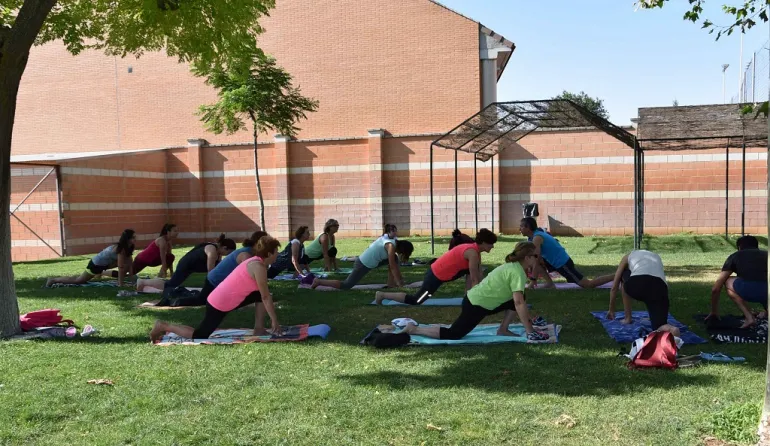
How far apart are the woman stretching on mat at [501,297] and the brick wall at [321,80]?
62.0ft

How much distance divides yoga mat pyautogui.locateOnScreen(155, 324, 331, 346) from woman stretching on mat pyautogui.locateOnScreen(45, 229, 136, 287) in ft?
15.3

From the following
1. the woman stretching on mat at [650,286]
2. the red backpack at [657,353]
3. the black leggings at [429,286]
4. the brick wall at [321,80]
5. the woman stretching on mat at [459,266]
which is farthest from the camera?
the brick wall at [321,80]

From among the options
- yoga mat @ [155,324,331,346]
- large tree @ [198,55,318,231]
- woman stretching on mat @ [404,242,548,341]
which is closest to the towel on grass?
woman stretching on mat @ [404,242,548,341]

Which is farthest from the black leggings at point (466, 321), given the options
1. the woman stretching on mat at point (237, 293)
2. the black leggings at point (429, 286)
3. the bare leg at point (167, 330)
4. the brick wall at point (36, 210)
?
the brick wall at point (36, 210)

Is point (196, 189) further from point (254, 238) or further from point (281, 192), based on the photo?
point (254, 238)

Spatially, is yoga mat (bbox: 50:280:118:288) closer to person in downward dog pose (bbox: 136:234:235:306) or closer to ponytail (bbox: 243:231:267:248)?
person in downward dog pose (bbox: 136:234:235:306)

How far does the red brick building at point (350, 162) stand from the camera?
22031 mm

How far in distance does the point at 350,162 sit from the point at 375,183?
130 cm

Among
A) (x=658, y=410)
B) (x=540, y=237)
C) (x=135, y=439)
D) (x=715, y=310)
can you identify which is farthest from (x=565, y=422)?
(x=540, y=237)

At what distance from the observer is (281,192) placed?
83.0ft

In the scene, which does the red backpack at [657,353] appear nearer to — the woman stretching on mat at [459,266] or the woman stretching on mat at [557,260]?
the woman stretching on mat at [459,266]

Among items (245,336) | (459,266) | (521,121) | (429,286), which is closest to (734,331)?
(459,266)

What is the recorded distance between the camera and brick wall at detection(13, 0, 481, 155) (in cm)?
2547

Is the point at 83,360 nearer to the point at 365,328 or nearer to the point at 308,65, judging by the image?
the point at 365,328
